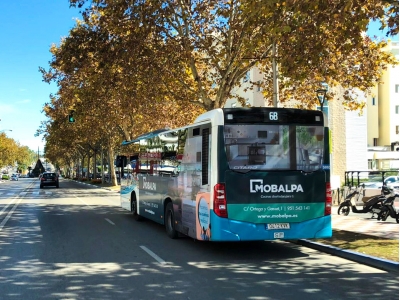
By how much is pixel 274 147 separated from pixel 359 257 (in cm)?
269

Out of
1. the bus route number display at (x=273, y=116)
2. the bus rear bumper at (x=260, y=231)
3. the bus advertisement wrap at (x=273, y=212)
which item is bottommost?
the bus rear bumper at (x=260, y=231)

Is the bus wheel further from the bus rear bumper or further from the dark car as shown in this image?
the dark car

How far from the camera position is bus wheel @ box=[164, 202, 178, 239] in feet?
38.1

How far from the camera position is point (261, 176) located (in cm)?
901

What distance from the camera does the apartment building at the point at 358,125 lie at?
120 ft

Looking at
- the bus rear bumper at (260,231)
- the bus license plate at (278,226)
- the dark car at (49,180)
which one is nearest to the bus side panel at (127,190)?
the bus rear bumper at (260,231)

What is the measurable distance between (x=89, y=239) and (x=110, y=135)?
114 feet

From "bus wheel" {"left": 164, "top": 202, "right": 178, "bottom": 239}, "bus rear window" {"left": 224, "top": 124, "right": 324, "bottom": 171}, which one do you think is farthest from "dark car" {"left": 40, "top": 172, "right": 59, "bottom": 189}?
"bus rear window" {"left": 224, "top": 124, "right": 324, "bottom": 171}

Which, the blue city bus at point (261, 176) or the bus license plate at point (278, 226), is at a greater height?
the blue city bus at point (261, 176)

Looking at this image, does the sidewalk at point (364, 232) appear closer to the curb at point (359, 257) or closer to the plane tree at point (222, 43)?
the curb at point (359, 257)

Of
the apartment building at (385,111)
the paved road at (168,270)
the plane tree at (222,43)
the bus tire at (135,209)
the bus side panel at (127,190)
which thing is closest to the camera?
the paved road at (168,270)

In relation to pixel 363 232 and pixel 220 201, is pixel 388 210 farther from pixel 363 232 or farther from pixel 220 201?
pixel 220 201

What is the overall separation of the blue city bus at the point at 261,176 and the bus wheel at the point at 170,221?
1.72 metres

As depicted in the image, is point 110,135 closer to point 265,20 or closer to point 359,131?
point 359,131
